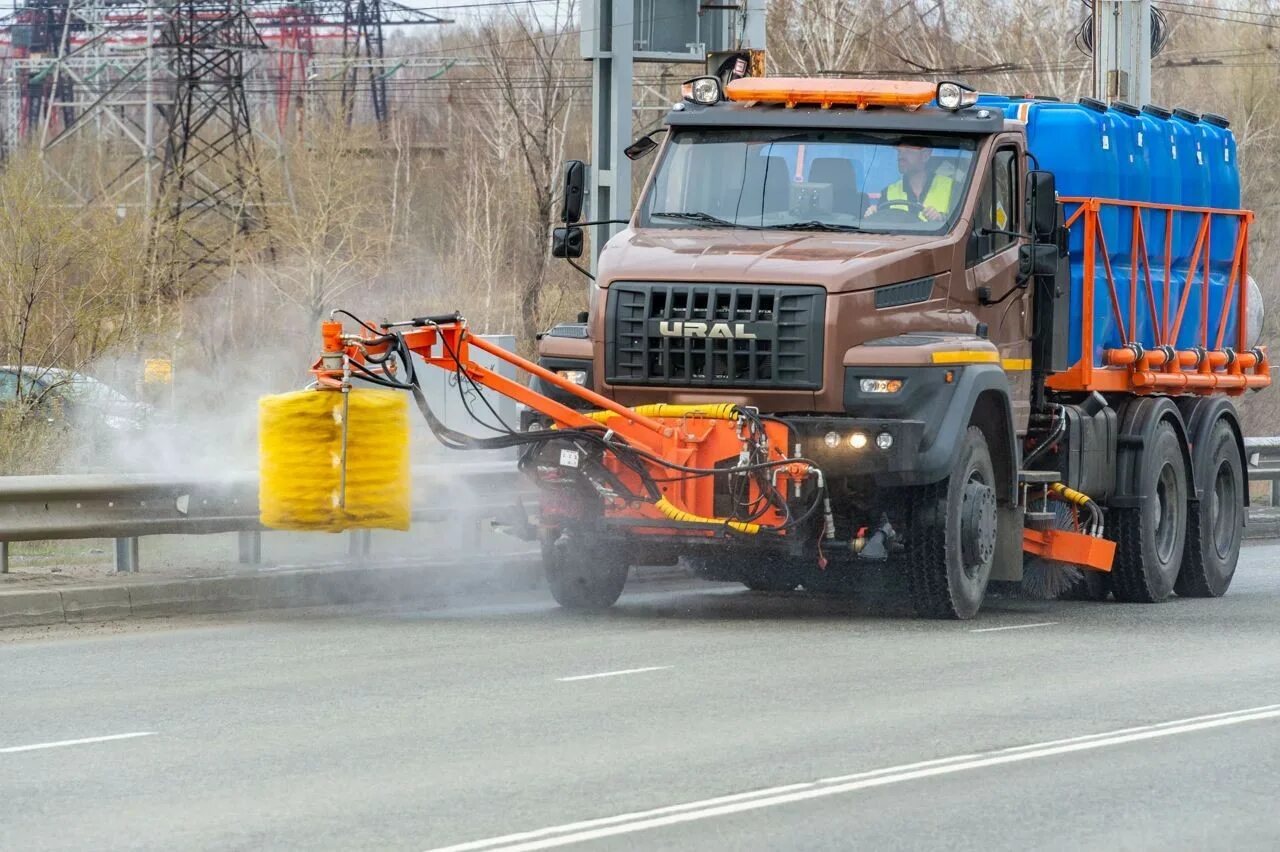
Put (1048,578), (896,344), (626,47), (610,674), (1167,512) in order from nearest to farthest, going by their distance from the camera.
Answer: (610,674) → (896,344) → (1048,578) → (1167,512) → (626,47)

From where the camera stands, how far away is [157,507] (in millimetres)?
13906

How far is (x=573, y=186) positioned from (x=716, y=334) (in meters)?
1.63

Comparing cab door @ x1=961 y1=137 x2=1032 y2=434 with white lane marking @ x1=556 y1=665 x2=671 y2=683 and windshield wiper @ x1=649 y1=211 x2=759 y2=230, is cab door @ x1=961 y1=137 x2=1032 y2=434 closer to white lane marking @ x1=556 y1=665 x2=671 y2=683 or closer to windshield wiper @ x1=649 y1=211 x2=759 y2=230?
windshield wiper @ x1=649 y1=211 x2=759 y2=230

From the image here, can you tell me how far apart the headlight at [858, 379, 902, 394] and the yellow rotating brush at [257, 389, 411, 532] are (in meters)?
2.74

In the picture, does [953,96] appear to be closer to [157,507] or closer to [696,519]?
[696,519]

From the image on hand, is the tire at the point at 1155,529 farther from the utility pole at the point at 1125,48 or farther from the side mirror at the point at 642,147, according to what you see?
Result: the utility pole at the point at 1125,48

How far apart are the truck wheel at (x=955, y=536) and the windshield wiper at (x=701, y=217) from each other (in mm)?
1928

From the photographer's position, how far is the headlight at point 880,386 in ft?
41.4

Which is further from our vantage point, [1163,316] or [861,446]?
[1163,316]

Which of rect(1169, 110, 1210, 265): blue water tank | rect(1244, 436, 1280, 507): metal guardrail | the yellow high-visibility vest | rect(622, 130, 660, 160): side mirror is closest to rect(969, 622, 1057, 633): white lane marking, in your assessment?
the yellow high-visibility vest

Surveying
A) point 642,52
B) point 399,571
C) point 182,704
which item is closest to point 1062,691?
point 182,704

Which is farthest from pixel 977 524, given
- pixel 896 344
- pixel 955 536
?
pixel 896 344

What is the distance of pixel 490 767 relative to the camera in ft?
26.3

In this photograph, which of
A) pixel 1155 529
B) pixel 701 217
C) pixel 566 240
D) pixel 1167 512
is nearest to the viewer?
pixel 701 217
